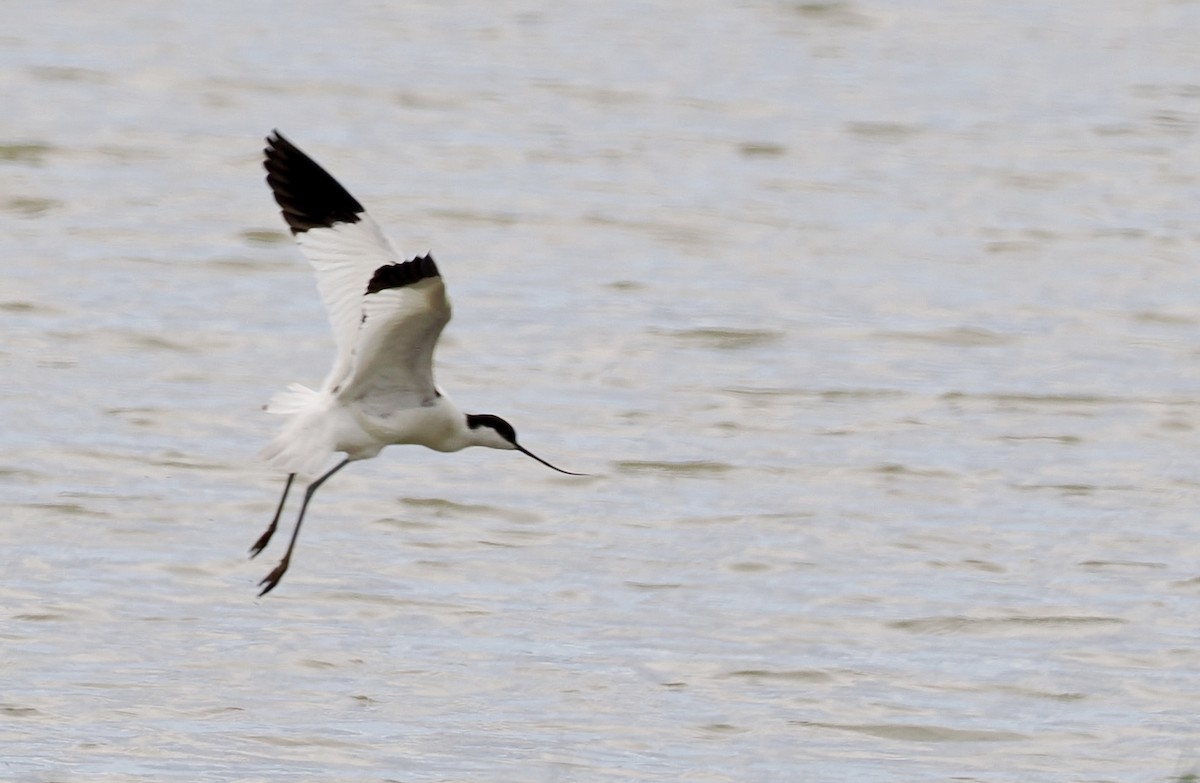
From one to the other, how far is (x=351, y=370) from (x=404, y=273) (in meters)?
1.13

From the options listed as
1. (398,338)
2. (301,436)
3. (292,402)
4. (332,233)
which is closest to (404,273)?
(398,338)

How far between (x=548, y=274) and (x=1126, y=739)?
24.7ft

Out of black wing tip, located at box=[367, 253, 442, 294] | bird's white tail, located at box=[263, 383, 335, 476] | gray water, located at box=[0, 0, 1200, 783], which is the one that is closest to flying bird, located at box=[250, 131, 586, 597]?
bird's white tail, located at box=[263, 383, 335, 476]

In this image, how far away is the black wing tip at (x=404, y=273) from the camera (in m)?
7.62

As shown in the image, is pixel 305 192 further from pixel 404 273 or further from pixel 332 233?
pixel 404 273

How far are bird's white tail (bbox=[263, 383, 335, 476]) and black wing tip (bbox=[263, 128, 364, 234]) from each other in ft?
1.97

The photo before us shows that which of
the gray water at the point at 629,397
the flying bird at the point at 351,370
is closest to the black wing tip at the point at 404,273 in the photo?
the flying bird at the point at 351,370

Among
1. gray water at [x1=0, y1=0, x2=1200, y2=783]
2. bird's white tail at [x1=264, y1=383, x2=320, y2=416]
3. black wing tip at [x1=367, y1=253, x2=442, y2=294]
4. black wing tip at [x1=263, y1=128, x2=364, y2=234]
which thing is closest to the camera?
black wing tip at [x1=367, y1=253, x2=442, y2=294]

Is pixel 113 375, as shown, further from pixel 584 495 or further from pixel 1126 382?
pixel 1126 382

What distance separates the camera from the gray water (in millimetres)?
9703

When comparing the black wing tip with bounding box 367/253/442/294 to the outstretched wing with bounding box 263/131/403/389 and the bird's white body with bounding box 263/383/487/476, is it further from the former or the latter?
the outstretched wing with bounding box 263/131/403/389

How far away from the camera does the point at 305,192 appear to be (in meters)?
8.97

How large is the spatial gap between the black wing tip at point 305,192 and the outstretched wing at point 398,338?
381 millimetres

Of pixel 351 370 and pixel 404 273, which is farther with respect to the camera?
pixel 351 370
